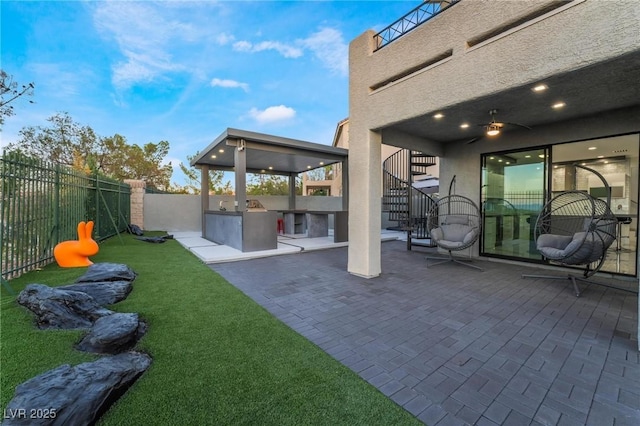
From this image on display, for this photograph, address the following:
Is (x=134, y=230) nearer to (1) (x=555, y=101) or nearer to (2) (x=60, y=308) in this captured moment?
(2) (x=60, y=308)

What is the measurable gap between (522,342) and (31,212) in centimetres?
673

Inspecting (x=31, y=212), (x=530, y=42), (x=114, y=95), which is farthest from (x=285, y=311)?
(x=114, y=95)

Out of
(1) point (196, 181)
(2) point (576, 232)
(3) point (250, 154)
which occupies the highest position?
(1) point (196, 181)

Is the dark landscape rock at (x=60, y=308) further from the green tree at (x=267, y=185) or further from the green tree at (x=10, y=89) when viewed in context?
the green tree at (x=267, y=185)

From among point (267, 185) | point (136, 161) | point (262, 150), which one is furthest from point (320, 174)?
point (262, 150)

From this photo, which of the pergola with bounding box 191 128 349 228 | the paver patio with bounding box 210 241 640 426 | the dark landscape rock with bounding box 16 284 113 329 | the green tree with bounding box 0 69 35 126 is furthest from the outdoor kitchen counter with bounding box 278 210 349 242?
the green tree with bounding box 0 69 35 126

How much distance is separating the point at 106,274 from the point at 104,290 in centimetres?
67

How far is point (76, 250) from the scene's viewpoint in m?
4.65

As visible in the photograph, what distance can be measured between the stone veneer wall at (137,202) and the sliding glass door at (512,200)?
12219 mm

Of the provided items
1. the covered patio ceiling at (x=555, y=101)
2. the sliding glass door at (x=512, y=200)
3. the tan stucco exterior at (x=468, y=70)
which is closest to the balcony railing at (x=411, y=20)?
the tan stucco exterior at (x=468, y=70)

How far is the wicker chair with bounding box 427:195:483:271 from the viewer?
519 centimetres

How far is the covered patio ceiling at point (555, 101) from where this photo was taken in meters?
2.66

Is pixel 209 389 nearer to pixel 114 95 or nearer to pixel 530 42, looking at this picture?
pixel 530 42

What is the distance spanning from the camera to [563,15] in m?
2.48
